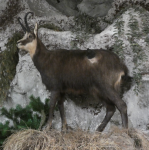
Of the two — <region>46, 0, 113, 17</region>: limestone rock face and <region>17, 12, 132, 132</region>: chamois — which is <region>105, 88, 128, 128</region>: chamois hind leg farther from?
<region>46, 0, 113, 17</region>: limestone rock face

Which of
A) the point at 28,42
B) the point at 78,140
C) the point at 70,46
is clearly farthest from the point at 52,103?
the point at 70,46

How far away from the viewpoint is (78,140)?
263cm

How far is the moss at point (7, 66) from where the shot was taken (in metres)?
4.07

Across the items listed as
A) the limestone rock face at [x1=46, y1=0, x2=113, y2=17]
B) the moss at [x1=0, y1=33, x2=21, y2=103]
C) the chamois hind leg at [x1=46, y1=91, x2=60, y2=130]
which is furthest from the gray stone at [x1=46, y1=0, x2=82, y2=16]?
the chamois hind leg at [x1=46, y1=91, x2=60, y2=130]

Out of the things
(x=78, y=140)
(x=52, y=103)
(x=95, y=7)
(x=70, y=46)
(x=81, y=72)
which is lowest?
(x=78, y=140)

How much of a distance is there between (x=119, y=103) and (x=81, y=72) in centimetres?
58

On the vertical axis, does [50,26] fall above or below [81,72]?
above

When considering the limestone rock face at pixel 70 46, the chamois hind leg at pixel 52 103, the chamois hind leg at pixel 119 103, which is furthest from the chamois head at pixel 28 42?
the chamois hind leg at pixel 119 103

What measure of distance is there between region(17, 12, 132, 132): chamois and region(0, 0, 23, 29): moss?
1.32 m

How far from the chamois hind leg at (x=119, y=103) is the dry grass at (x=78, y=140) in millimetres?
178

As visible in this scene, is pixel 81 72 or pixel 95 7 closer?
pixel 81 72

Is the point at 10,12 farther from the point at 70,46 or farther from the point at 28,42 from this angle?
the point at 28,42

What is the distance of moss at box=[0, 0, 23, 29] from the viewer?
432 centimetres

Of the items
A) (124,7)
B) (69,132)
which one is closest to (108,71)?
(69,132)
